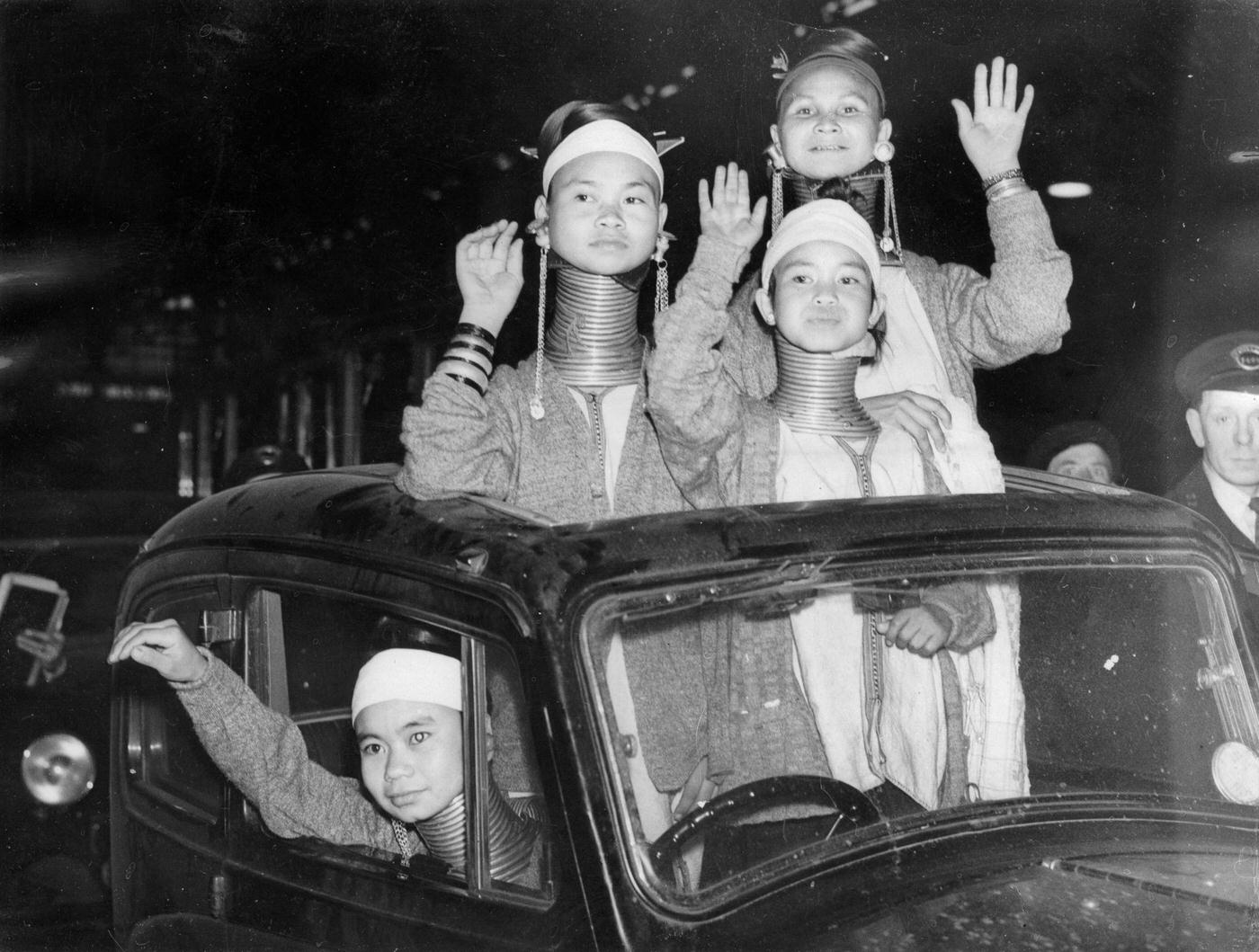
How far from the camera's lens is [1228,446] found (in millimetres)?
3697

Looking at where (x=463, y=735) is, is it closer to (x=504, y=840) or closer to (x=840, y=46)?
(x=504, y=840)

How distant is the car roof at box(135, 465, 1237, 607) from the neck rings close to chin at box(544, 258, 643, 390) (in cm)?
56

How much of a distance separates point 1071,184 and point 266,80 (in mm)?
3960

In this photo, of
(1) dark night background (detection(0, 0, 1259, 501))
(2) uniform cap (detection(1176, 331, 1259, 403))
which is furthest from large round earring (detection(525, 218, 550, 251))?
(2) uniform cap (detection(1176, 331, 1259, 403))

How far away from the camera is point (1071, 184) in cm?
584

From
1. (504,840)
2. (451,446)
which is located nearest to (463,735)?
(504,840)

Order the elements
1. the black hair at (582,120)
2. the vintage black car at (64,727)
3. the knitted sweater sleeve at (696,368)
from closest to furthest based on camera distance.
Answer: the knitted sweater sleeve at (696,368) → the black hair at (582,120) → the vintage black car at (64,727)

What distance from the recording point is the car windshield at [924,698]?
1.93 metres

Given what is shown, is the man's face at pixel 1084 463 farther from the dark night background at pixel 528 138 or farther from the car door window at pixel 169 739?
the car door window at pixel 169 739

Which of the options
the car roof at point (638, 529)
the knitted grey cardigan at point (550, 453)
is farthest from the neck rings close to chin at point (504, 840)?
the knitted grey cardigan at point (550, 453)

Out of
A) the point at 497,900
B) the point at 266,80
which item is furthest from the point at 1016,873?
the point at 266,80

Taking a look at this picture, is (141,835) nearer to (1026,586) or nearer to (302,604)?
(302,604)

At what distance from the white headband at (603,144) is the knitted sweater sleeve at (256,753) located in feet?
4.84

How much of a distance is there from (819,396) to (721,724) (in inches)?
33.4
